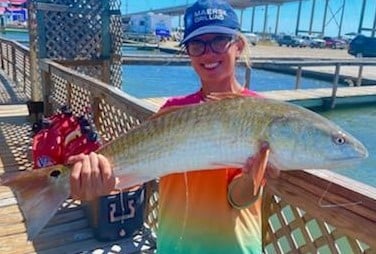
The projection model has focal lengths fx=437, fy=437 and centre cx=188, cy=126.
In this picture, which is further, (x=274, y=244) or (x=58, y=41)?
(x=58, y=41)

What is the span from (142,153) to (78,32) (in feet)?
15.6

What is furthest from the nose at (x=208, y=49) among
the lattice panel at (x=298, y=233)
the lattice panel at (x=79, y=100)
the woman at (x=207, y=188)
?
the lattice panel at (x=79, y=100)

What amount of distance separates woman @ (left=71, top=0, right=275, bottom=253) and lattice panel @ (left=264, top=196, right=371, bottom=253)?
432mm

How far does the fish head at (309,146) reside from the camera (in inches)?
40.7

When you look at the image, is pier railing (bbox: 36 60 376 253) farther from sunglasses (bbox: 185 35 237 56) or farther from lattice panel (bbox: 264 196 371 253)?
sunglasses (bbox: 185 35 237 56)

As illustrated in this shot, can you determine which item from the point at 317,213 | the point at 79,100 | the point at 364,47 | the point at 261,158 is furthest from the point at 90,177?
the point at 364,47

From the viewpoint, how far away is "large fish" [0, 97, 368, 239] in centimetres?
104

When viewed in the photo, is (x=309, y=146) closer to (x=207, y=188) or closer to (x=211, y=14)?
(x=207, y=188)

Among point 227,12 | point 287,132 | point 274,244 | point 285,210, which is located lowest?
point 274,244

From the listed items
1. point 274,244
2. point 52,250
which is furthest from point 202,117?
point 52,250

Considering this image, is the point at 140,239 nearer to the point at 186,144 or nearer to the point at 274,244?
the point at 274,244

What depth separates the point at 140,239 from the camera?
278 cm

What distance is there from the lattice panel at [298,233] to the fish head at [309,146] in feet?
1.72

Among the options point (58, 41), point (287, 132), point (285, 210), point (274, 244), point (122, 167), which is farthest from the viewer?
point (58, 41)
